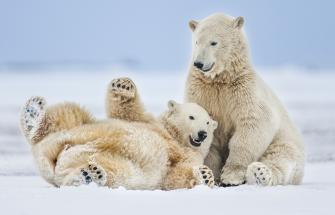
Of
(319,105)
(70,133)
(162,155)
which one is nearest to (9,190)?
(70,133)

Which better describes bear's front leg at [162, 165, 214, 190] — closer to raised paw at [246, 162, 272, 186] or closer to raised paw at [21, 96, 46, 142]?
raised paw at [246, 162, 272, 186]

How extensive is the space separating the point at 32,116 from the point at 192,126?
116 centimetres

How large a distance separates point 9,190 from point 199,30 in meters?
2.35

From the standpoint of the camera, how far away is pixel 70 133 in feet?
15.5

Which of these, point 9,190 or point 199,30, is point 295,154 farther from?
point 9,190


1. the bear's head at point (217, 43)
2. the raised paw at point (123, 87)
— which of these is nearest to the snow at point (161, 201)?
the raised paw at point (123, 87)

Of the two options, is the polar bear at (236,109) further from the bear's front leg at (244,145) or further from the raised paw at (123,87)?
the raised paw at (123,87)

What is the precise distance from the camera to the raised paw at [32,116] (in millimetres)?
4832

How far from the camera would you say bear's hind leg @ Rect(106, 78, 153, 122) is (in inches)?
203

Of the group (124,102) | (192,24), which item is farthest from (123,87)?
(192,24)

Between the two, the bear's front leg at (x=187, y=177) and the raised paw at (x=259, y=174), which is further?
the raised paw at (x=259, y=174)

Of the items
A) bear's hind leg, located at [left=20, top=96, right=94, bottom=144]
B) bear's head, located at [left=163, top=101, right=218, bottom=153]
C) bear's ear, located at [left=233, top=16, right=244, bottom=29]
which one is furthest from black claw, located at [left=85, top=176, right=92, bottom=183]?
bear's ear, located at [left=233, top=16, right=244, bottom=29]

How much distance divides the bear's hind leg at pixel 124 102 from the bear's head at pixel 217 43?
584mm

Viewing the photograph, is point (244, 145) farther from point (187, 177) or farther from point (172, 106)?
point (187, 177)
